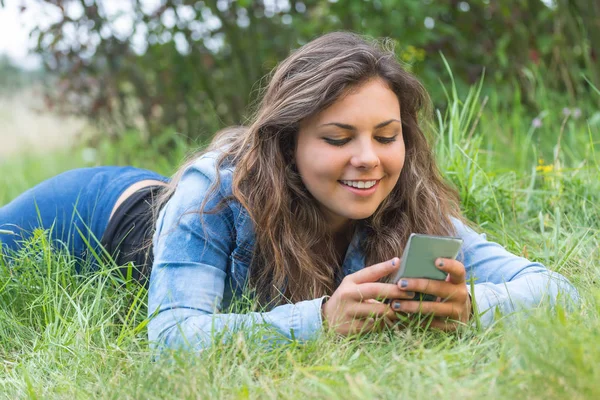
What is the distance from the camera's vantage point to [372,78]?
6.98ft

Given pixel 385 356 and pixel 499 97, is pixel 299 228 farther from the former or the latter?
pixel 499 97

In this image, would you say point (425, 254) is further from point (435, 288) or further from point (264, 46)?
point (264, 46)

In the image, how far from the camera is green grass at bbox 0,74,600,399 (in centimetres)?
155

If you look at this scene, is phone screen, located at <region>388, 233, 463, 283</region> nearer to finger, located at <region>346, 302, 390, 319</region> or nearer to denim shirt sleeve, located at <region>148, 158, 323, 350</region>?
finger, located at <region>346, 302, 390, 319</region>

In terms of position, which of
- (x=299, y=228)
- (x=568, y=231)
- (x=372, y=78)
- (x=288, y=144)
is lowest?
(x=568, y=231)

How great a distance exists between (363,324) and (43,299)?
1070 mm

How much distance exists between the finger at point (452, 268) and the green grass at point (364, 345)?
148 mm

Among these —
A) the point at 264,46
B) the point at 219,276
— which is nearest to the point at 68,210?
Answer: the point at 219,276

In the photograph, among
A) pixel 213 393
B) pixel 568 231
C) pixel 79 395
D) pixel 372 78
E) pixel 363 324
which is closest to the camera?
pixel 213 393

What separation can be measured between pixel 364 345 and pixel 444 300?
234 mm

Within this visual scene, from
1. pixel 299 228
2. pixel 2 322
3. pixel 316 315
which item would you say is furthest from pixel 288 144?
pixel 2 322

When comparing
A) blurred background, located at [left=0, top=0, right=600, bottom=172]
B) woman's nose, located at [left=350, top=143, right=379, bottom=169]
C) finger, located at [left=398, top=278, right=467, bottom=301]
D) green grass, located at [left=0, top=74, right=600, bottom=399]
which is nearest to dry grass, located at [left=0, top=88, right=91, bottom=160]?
blurred background, located at [left=0, top=0, right=600, bottom=172]

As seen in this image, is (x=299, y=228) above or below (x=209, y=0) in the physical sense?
below

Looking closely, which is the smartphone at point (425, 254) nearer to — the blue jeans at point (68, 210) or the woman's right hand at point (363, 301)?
the woman's right hand at point (363, 301)
